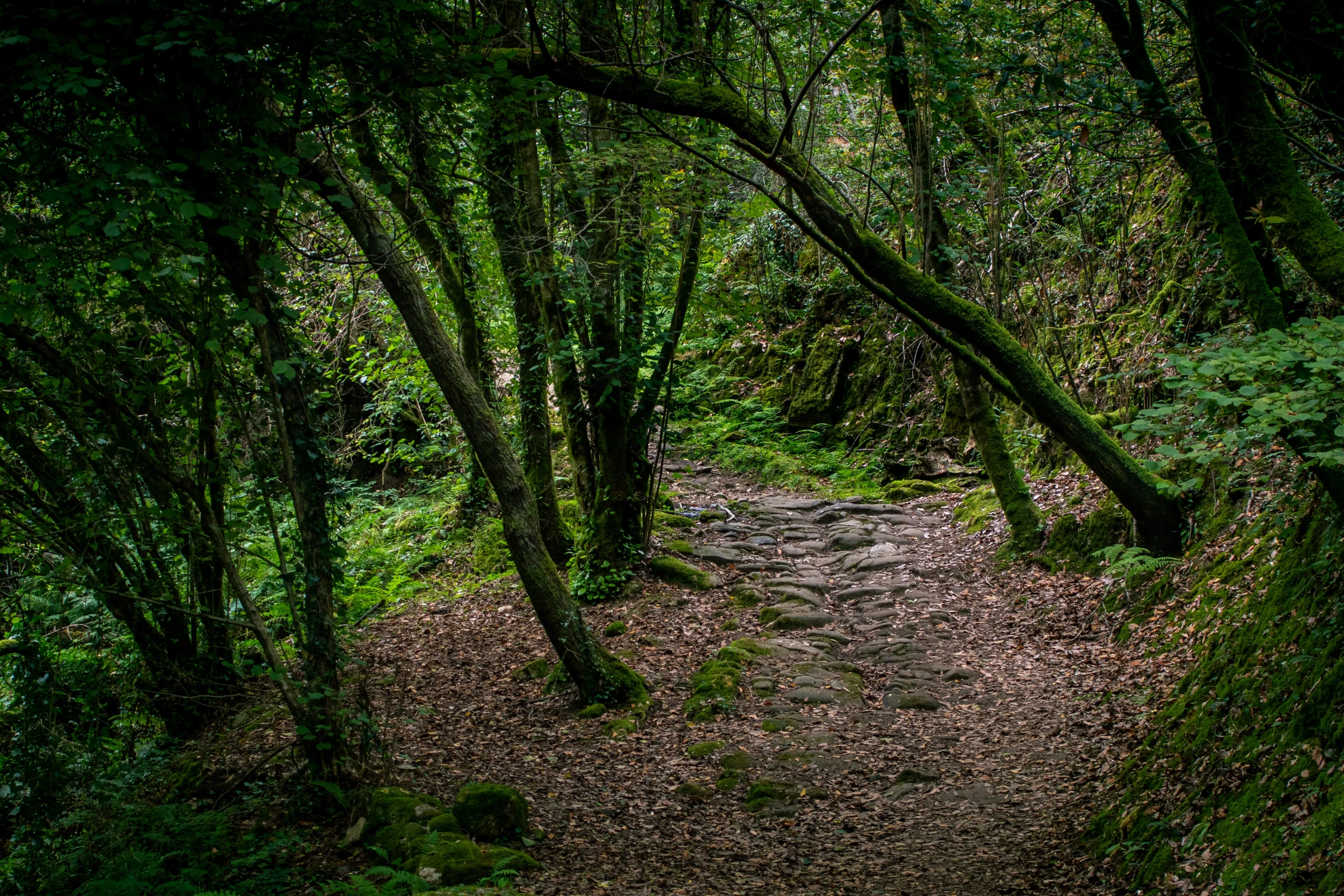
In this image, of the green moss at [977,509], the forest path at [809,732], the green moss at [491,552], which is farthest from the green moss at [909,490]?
the green moss at [491,552]

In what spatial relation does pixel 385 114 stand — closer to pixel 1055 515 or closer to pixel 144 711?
pixel 144 711

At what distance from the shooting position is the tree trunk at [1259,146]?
4.33 metres

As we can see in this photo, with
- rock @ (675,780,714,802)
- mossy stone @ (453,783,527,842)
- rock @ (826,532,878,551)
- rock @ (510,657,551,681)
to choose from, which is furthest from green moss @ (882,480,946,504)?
mossy stone @ (453,783,527,842)

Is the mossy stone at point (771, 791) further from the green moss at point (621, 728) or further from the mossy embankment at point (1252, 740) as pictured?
the mossy embankment at point (1252, 740)

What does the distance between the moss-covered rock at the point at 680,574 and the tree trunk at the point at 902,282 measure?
12.4ft

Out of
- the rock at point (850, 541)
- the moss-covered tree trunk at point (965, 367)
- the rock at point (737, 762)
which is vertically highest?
the moss-covered tree trunk at point (965, 367)

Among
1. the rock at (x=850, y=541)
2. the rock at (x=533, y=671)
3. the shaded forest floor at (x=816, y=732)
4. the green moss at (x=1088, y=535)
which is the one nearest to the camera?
the shaded forest floor at (x=816, y=732)

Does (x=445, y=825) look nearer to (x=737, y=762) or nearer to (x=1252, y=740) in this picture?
(x=737, y=762)

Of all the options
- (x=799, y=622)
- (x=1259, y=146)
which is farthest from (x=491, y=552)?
(x=1259, y=146)

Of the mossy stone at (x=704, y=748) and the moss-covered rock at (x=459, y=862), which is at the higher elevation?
the moss-covered rock at (x=459, y=862)

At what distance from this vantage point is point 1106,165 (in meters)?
9.32

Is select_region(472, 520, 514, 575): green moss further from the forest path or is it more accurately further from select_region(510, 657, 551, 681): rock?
select_region(510, 657, 551, 681): rock

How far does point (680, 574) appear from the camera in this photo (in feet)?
31.2

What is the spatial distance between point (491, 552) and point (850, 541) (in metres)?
4.74
